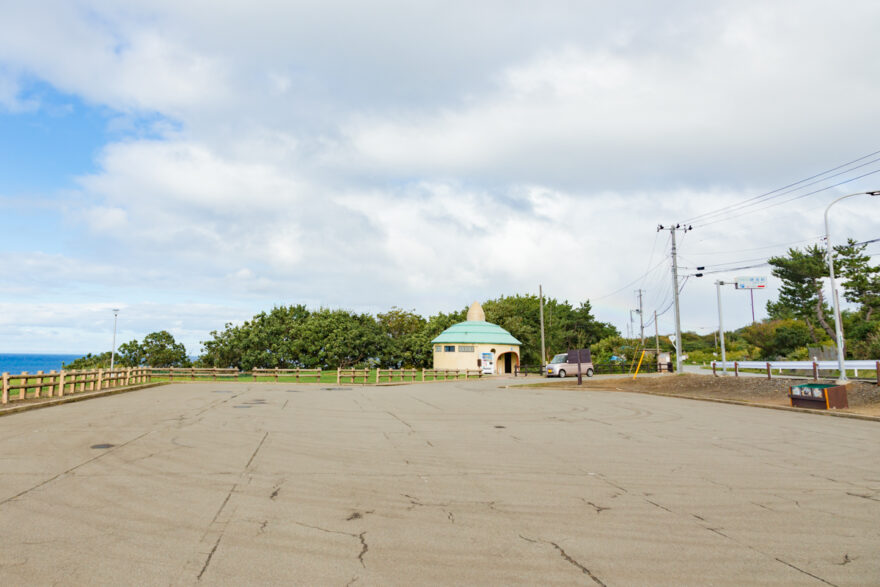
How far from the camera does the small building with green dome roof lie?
59.4m

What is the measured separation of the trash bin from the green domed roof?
4027 centimetres

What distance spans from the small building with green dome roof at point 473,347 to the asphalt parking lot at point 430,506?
150ft

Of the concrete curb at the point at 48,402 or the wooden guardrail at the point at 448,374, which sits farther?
the wooden guardrail at the point at 448,374

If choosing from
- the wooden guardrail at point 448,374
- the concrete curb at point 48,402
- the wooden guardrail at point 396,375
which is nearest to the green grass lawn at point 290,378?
the wooden guardrail at point 396,375

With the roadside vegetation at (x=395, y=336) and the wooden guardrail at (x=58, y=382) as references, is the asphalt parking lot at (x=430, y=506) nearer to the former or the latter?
the wooden guardrail at (x=58, y=382)

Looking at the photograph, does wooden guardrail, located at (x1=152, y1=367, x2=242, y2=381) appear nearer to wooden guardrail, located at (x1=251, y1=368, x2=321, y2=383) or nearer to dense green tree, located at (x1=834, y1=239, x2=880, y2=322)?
wooden guardrail, located at (x1=251, y1=368, x2=321, y2=383)

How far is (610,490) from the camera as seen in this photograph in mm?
7500

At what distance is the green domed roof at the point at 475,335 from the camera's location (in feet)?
199

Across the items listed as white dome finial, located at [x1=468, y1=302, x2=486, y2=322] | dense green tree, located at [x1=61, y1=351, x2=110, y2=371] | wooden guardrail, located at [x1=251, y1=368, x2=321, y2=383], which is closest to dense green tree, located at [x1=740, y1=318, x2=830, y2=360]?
white dome finial, located at [x1=468, y1=302, x2=486, y2=322]

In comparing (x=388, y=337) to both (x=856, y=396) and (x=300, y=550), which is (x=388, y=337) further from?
(x=300, y=550)

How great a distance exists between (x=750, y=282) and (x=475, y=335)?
2772cm

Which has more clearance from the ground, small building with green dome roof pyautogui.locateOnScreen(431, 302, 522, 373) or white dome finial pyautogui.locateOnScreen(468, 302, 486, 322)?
white dome finial pyautogui.locateOnScreen(468, 302, 486, 322)

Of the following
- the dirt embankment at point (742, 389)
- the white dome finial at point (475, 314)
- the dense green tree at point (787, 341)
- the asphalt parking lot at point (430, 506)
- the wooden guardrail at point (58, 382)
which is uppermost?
the white dome finial at point (475, 314)

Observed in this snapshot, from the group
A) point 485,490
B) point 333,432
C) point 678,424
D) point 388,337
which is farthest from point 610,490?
point 388,337
